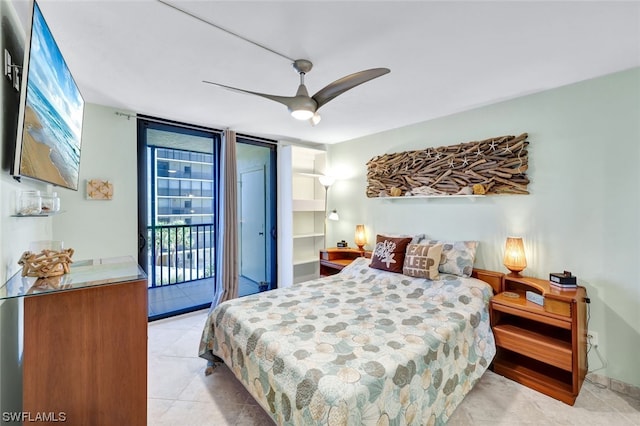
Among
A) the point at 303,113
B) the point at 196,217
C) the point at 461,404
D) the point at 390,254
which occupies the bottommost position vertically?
the point at 461,404

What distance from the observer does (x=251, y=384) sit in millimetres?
1815

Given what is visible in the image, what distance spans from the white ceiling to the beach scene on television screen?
32cm

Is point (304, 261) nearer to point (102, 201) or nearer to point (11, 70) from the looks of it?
point (102, 201)

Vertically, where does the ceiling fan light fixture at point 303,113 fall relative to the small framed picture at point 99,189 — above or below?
above

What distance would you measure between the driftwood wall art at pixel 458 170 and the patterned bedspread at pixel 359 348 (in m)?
0.99

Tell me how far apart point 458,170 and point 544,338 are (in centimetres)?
171

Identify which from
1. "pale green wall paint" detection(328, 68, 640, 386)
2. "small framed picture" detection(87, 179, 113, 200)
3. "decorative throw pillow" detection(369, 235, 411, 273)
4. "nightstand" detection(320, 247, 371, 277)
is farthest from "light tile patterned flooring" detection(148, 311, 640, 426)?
"nightstand" detection(320, 247, 371, 277)

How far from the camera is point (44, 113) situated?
1.37m

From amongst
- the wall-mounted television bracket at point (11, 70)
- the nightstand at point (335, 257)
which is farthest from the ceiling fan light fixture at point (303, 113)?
the nightstand at point (335, 257)

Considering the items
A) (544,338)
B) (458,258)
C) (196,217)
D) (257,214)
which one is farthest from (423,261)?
(196,217)

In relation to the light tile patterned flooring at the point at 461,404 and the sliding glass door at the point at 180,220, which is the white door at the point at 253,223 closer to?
the sliding glass door at the point at 180,220

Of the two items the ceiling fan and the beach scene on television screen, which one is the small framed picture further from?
the ceiling fan

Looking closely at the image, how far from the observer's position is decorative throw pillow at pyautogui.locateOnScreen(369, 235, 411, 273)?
3.04 m

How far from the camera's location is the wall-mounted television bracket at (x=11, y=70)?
131 centimetres
